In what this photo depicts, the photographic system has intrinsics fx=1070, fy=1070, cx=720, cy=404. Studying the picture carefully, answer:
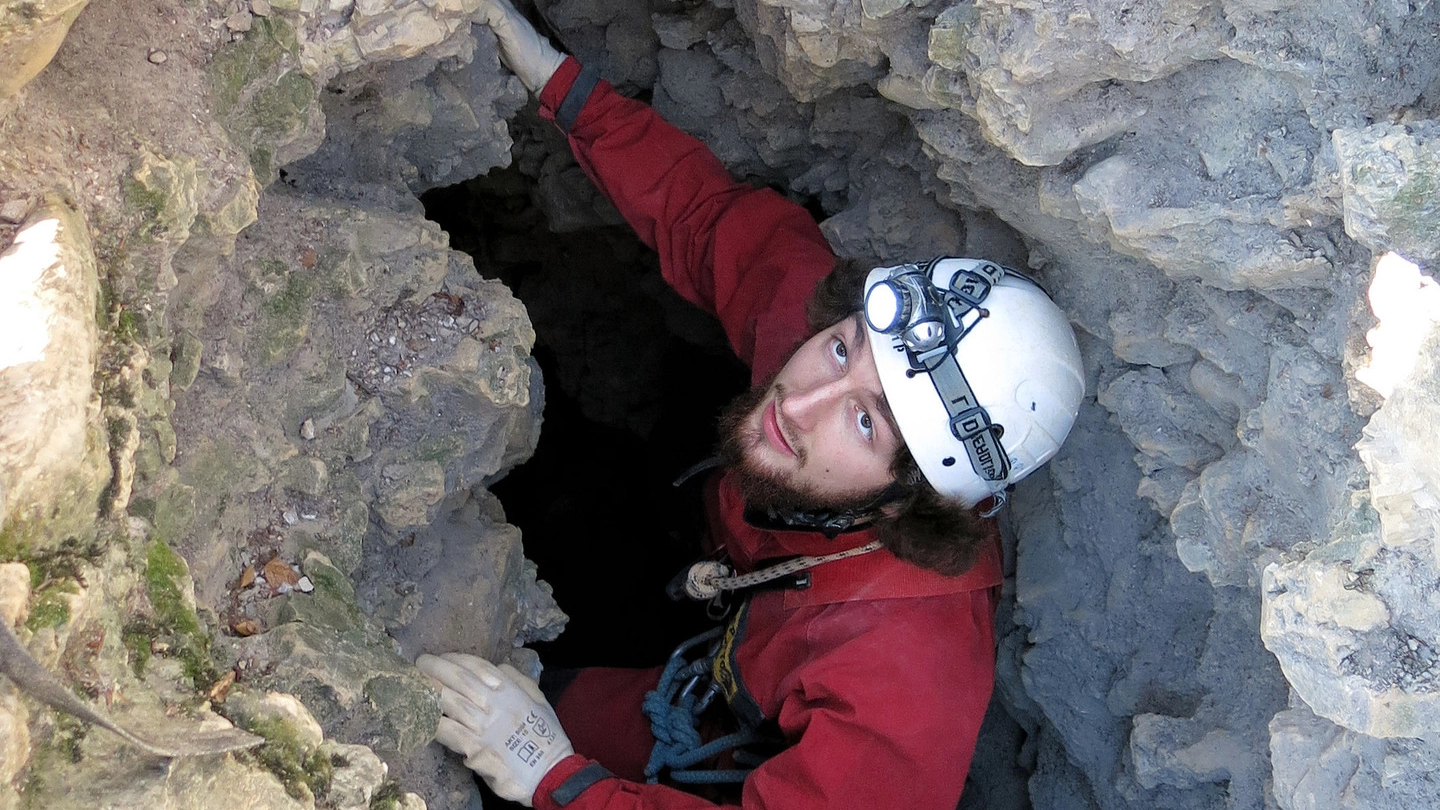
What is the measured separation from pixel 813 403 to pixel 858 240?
76cm

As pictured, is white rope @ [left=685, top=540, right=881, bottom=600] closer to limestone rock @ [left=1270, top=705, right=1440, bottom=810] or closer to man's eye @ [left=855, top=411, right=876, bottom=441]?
man's eye @ [left=855, top=411, right=876, bottom=441]

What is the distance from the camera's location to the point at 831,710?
8.21ft

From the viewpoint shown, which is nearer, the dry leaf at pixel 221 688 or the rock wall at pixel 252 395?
the rock wall at pixel 252 395

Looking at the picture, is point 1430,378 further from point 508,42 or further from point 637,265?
point 637,265

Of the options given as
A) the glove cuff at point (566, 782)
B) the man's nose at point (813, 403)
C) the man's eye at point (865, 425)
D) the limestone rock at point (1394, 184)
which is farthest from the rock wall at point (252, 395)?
the limestone rock at point (1394, 184)

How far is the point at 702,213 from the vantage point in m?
3.16

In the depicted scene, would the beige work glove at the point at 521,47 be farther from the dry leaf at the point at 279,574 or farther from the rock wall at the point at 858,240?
the dry leaf at the point at 279,574

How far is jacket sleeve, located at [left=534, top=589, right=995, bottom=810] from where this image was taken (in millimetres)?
2432

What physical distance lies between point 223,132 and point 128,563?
74 centimetres

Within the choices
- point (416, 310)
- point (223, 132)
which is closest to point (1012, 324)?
point (416, 310)

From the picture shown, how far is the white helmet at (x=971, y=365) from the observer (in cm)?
256

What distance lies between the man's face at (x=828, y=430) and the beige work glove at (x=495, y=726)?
0.81 meters

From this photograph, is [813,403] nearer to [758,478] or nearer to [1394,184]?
[758,478]

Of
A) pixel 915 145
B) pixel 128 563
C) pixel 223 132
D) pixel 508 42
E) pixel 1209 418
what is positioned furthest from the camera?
pixel 915 145
